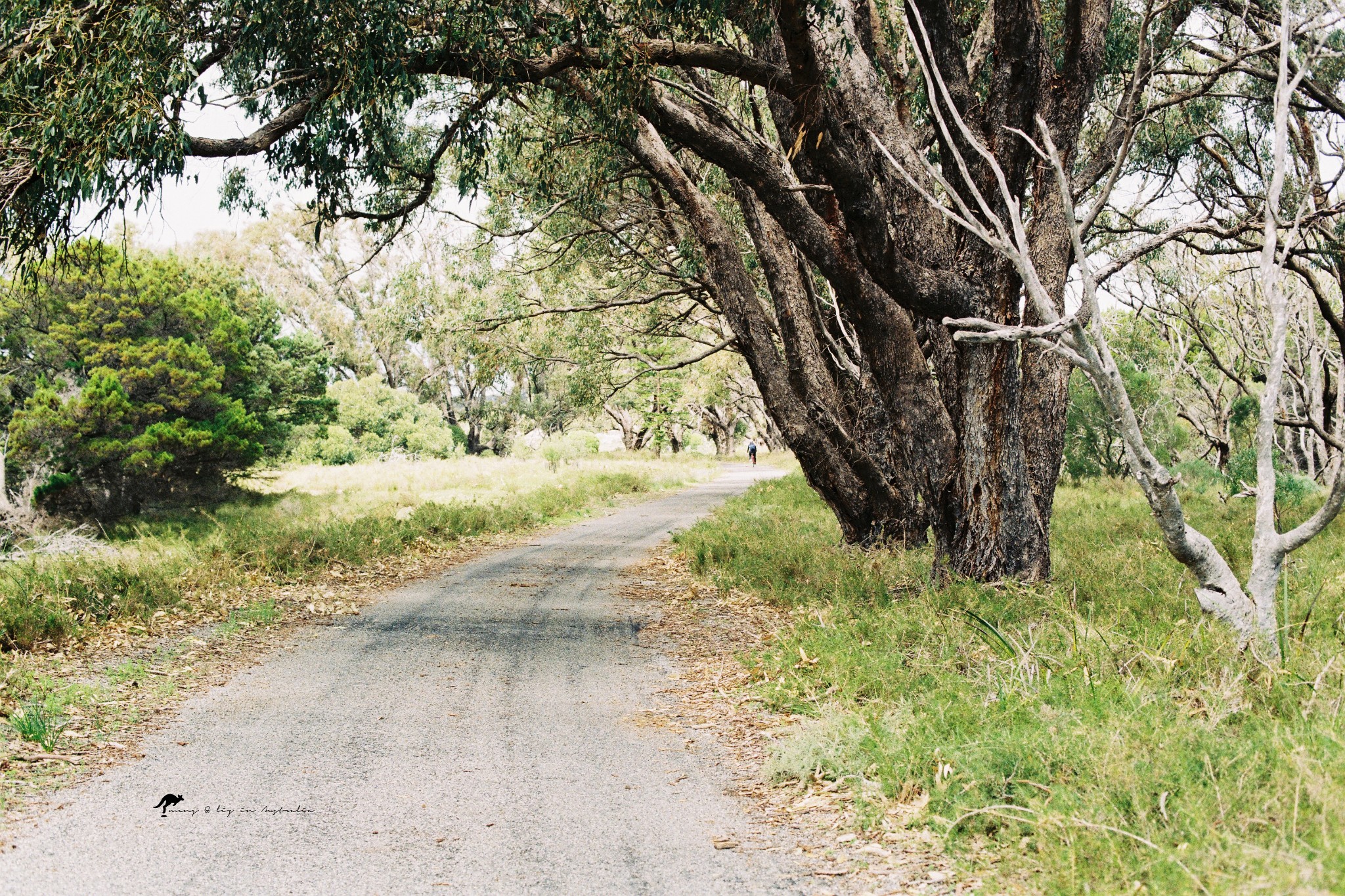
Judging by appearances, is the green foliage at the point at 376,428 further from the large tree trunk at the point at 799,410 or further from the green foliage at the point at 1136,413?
the large tree trunk at the point at 799,410

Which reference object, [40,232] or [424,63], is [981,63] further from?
[40,232]

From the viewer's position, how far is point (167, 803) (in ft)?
14.7

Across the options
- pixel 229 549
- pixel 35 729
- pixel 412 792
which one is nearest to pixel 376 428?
pixel 229 549

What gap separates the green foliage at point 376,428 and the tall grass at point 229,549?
13.4 m

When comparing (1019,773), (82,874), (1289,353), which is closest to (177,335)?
(82,874)

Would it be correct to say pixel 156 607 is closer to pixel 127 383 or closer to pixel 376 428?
pixel 127 383

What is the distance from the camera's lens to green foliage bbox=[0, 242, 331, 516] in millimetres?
18609

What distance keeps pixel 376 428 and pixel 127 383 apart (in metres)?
21.4

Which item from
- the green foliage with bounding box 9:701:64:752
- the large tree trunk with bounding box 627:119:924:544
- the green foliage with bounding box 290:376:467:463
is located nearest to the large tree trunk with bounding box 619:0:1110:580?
the large tree trunk with bounding box 627:119:924:544

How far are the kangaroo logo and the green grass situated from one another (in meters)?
2.82

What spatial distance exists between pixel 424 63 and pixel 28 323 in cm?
1537

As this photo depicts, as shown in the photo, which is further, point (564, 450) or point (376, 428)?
point (376, 428)

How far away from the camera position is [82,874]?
3715mm

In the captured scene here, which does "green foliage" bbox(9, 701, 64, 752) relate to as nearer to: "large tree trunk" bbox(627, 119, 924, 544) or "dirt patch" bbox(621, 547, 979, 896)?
"dirt patch" bbox(621, 547, 979, 896)
